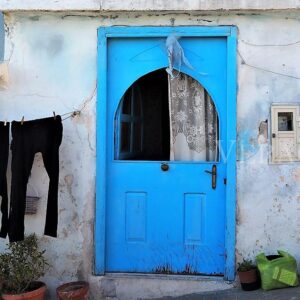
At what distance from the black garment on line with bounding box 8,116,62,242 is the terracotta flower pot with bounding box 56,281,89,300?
569mm

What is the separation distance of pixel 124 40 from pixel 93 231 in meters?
2.09

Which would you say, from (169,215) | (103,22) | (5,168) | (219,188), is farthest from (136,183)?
(103,22)

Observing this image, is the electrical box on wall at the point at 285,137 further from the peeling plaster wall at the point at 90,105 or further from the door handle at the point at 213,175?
the door handle at the point at 213,175

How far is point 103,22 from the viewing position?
16.3ft

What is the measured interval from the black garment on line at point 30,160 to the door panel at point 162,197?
589mm

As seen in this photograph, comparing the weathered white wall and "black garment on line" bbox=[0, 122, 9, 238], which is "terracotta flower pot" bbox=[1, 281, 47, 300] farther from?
the weathered white wall

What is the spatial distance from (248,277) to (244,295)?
7.2 inches

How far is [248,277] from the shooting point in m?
4.70

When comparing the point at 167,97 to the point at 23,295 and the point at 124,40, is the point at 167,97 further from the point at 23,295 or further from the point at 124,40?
the point at 23,295

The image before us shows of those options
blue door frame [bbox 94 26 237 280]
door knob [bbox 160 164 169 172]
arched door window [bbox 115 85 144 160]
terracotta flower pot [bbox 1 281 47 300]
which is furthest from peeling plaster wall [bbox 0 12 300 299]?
door knob [bbox 160 164 169 172]

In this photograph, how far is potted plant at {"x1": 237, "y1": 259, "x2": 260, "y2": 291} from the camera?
4.70 m

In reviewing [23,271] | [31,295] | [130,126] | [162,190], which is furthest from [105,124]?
[31,295]

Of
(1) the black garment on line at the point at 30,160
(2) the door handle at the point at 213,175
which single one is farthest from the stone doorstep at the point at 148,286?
(2) the door handle at the point at 213,175

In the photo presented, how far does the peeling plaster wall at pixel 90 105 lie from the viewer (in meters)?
4.84
